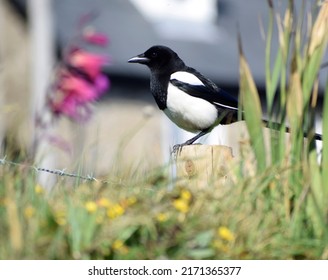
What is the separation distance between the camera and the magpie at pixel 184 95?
798 cm

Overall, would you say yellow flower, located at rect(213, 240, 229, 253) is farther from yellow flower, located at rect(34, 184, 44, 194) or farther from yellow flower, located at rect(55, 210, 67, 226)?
yellow flower, located at rect(34, 184, 44, 194)

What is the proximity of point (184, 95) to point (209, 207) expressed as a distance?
12.6 ft

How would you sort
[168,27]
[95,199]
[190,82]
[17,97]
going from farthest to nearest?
[168,27]
[17,97]
[190,82]
[95,199]

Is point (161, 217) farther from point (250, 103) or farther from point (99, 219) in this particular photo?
point (250, 103)

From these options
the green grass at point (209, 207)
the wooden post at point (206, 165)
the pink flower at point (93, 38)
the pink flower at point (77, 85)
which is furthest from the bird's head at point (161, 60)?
the green grass at point (209, 207)

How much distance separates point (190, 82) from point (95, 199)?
3865 millimetres

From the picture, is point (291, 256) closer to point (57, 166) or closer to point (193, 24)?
point (57, 166)

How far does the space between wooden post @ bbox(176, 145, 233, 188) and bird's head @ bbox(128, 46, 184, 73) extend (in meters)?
2.75

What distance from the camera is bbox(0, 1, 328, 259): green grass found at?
399 centimetres

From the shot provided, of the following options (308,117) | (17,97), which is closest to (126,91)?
(17,97)

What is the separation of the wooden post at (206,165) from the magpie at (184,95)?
2500mm

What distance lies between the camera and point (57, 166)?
49.3 ft

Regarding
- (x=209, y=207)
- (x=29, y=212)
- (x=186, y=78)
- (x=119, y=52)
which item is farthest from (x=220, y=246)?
(x=119, y=52)

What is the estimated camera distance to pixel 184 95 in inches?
317
